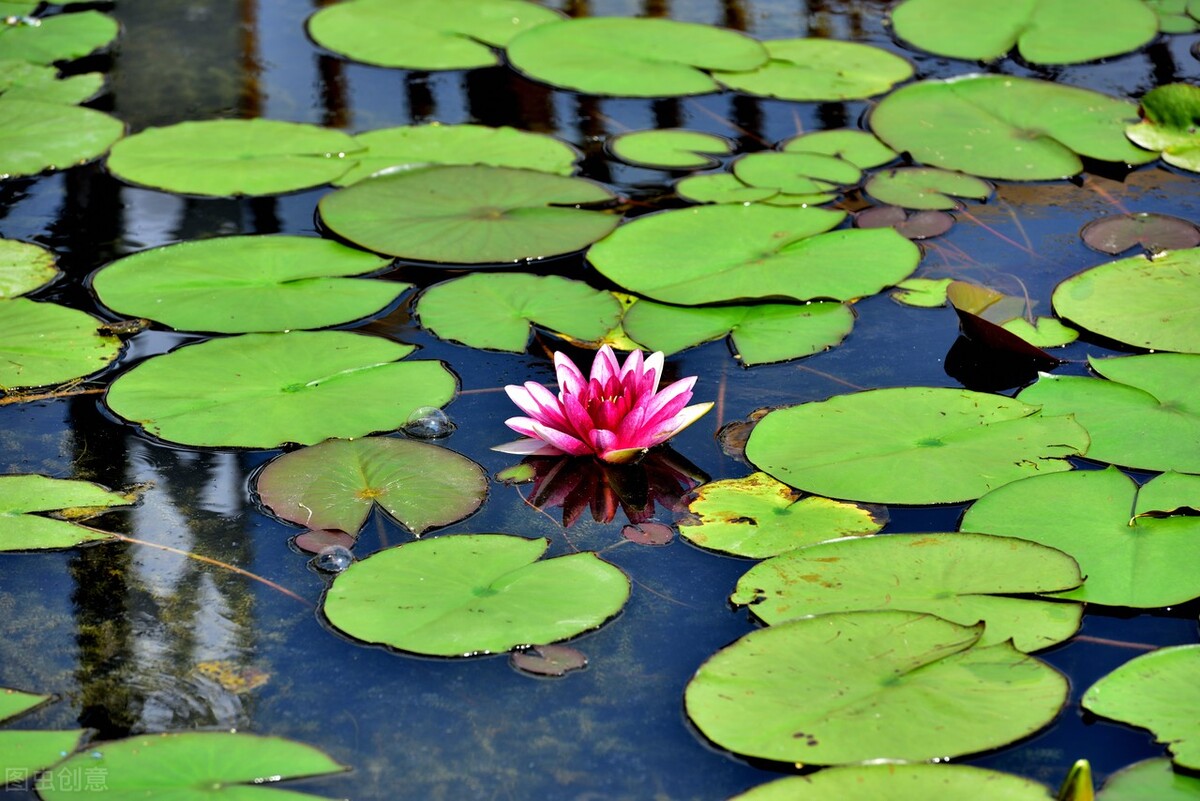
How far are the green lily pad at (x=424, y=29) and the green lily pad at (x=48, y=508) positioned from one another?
2523 mm

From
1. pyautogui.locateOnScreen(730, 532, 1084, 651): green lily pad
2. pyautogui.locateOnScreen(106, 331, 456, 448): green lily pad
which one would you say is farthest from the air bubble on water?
pyautogui.locateOnScreen(730, 532, 1084, 651): green lily pad

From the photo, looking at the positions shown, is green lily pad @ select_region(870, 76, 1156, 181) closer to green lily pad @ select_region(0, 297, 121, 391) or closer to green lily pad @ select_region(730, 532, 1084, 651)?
green lily pad @ select_region(730, 532, 1084, 651)

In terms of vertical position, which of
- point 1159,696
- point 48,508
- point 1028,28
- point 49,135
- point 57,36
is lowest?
point 48,508

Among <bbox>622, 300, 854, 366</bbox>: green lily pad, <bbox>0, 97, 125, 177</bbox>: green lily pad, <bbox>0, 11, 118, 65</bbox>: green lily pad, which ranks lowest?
<bbox>622, 300, 854, 366</bbox>: green lily pad

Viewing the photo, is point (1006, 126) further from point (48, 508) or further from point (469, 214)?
point (48, 508)

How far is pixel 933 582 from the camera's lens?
2072mm

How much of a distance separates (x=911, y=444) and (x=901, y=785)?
924 millimetres

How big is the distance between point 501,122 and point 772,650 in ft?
8.60

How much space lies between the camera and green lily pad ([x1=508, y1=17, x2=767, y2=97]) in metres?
4.32

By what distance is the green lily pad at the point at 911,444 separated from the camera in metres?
2.34

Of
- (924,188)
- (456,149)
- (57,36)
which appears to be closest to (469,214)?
(456,149)

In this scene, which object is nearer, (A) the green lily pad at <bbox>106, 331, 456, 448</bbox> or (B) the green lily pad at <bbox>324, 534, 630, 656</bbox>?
(B) the green lily pad at <bbox>324, 534, 630, 656</bbox>

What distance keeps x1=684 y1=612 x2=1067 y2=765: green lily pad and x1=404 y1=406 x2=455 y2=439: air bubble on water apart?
898 millimetres

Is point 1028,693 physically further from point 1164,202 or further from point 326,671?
point 1164,202
